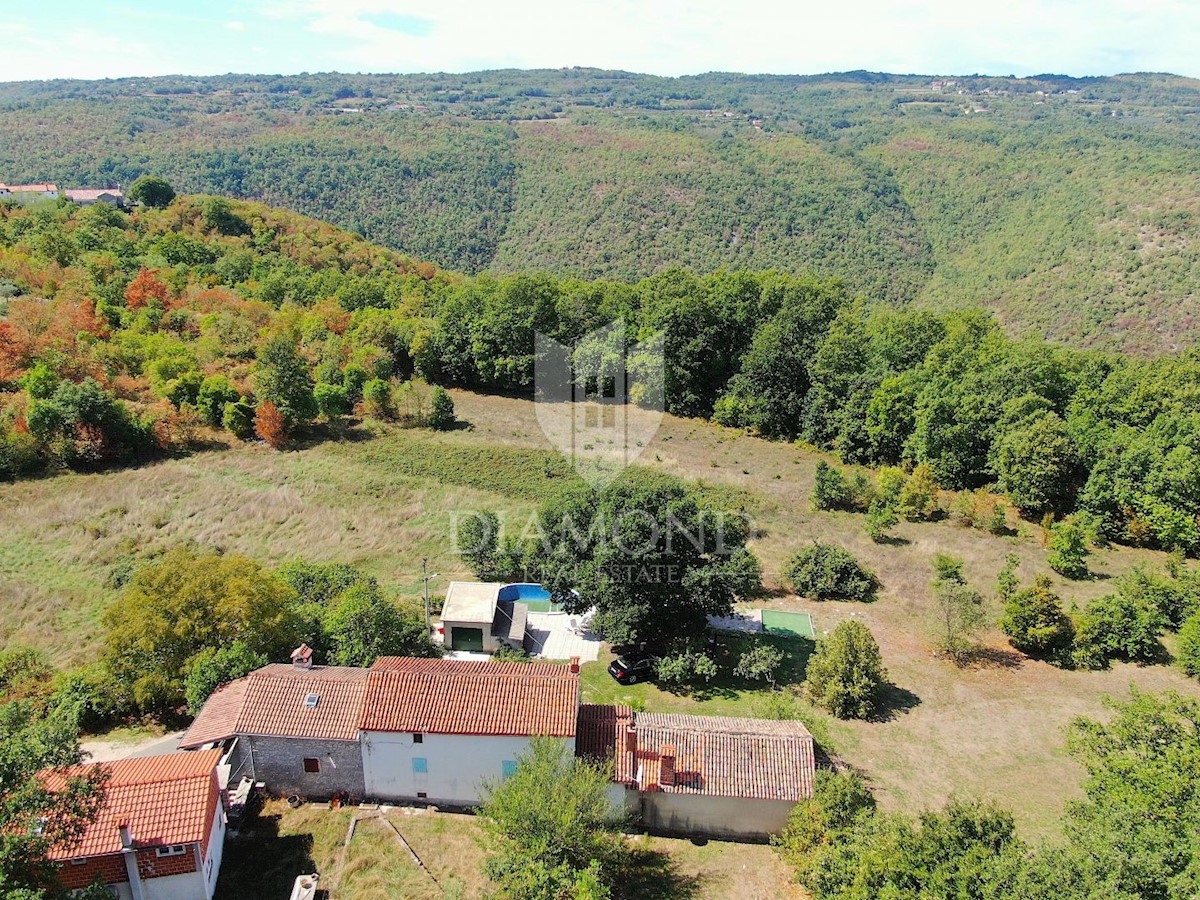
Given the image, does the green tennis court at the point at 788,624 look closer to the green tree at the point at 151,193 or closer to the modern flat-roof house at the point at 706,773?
the modern flat-roof house at the point at 706,773

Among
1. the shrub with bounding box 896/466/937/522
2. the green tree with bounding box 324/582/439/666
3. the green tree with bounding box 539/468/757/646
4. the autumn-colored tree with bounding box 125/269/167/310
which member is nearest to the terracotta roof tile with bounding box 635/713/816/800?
the green tree with bounding box 539/468/757/646

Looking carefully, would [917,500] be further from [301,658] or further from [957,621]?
[301,658]

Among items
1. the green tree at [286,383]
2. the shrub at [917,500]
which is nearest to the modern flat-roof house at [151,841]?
the shrub at [917,500]

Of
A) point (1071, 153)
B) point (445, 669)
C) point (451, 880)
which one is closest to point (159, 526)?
point (445, 669)

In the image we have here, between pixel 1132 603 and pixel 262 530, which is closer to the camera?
pixel 1132 603

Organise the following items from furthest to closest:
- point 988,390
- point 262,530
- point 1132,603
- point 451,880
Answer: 1. point 988,390
2. point 262,530
3. point 1132,603
4. point 451,880

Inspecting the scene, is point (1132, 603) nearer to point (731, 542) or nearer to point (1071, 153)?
point (731, 542)

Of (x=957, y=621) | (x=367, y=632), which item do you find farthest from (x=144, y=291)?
(x=957, y=621)
